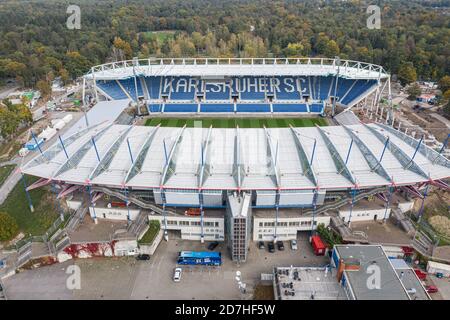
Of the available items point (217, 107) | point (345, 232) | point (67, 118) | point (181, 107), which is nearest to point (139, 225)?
point (345, 232)

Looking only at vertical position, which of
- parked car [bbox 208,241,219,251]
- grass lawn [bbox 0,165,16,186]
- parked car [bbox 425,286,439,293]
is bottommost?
parked car [bbox 425,286,439,293]

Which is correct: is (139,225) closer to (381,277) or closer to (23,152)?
(381,277)

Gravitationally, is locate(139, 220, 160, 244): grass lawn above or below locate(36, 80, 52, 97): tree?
below

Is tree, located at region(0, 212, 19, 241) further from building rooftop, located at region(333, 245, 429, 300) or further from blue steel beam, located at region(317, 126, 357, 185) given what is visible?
blue steel beam, located at region(317, 126, 357, 185)

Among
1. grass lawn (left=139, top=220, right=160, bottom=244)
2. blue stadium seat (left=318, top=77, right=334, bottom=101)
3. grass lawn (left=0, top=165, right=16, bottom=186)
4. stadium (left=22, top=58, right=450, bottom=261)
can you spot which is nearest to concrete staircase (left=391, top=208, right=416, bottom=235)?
stadium (left=22, top=58, right=450, bottom=261)

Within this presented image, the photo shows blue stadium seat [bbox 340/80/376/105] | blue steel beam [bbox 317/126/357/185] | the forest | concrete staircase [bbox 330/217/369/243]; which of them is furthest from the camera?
the forest

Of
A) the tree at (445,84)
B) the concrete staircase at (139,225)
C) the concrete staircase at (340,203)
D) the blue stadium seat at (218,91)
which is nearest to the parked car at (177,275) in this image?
the concrete staircase at (139,225)
